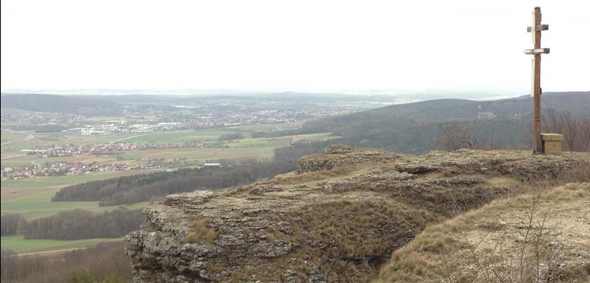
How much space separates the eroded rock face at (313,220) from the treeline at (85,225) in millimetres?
42172

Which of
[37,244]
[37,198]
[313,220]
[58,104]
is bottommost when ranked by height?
[37,244]

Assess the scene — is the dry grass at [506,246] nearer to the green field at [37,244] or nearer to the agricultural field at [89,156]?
the green field at [37,244]

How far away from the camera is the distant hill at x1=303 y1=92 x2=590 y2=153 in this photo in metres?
57.7

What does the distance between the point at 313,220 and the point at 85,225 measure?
165 ft

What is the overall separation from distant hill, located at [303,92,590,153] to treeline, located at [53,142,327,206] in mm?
17083

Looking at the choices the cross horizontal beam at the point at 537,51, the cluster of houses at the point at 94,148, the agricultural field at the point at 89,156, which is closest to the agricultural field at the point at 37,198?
the agricultural field at the point at 89,156

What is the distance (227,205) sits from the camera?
1170cm

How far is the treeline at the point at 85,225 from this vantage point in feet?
165

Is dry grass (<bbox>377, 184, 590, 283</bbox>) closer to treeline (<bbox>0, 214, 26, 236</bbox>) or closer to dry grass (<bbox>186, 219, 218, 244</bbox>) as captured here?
dry grass (<bbox>186, 219, 218, 244</bbox>)

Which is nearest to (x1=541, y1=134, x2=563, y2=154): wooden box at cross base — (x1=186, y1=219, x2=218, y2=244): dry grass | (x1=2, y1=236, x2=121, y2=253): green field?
(x1=186, y1=219, x2=218, y2=244): dry grass

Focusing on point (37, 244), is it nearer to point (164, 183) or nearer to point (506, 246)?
point (164, 183)

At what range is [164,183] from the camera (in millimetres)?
60781

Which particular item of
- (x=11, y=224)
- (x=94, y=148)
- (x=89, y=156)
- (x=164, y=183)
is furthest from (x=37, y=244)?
(x=94, y=148)

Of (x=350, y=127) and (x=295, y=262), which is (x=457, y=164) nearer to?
(x=295, y=262)
